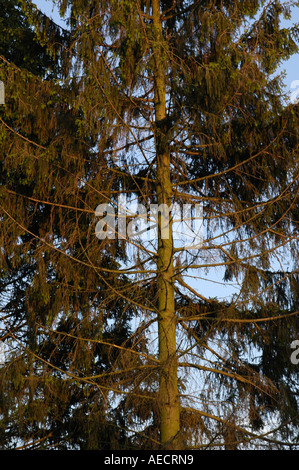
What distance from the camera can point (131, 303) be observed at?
812cm

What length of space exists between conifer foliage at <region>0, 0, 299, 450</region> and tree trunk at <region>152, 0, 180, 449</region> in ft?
0.07

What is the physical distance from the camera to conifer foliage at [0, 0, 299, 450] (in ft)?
25.2

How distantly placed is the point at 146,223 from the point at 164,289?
1.21m

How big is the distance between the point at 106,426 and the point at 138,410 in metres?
0.44

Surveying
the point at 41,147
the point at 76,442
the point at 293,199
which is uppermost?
the point at 41,147

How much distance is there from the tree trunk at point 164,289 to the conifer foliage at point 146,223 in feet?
0.07

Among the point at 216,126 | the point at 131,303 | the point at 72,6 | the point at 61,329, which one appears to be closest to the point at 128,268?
the point at 131,303

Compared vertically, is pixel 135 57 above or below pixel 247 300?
above

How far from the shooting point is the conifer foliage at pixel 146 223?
7.68 metres

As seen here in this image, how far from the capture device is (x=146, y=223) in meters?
8.91

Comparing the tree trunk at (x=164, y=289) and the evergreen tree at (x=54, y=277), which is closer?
the tree trunk at (x=164, y=289)

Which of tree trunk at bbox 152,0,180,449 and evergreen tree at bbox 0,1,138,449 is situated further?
evergreen tree at bbox 0,1,138,449

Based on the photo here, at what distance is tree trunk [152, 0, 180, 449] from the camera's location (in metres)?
7.35

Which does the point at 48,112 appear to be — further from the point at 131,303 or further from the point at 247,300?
the point at 247,300
